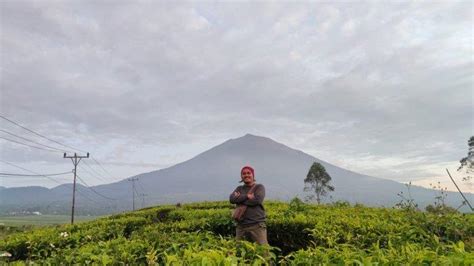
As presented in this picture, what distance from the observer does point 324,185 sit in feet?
175

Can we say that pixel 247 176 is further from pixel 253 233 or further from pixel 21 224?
pixel 21 224

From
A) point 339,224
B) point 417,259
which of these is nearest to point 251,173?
point 339,224

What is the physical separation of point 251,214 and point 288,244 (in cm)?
187

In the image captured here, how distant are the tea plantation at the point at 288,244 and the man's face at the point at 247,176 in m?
1.25

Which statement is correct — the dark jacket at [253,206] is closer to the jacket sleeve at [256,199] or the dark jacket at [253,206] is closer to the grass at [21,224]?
the jacket sleeve at [256,199]

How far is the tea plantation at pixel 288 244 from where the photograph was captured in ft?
10.2

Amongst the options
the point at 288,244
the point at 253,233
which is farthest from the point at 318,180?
the point at 253,233

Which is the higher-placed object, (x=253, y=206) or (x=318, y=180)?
(x=318, y=180)

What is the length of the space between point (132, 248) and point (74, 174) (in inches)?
1690

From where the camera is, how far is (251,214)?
7.29m

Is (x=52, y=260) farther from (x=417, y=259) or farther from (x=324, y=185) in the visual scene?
(x=324, y=185)

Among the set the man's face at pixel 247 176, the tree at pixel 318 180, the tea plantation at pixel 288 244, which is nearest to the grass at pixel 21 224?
the tea plantation at pixel 288 244

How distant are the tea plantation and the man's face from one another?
49.1 inches

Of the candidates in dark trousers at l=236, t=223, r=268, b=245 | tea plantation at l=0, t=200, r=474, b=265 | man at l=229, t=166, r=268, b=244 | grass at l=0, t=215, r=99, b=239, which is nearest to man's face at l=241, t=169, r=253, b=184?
man at l=229, t=166, r=268, b=244
